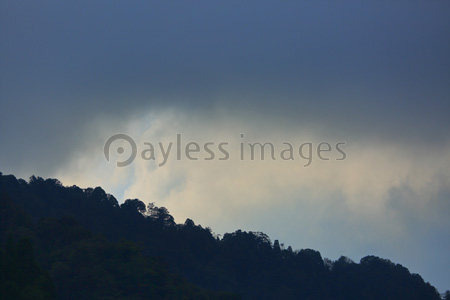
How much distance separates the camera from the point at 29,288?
69500 millimetres

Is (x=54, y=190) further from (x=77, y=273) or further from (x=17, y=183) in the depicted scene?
(x=77, y=273)

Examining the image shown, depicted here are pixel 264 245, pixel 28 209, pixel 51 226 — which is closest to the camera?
pixel 51 226

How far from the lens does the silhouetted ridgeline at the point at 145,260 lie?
3698 inches

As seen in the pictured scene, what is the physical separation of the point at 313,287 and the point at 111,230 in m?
48.3

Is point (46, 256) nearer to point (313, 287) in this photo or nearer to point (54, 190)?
point (54, 190)

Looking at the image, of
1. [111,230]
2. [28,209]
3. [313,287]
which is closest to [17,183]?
[28,209]

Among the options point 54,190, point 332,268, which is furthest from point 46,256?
point 332,268

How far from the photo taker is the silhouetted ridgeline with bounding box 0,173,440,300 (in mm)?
93938

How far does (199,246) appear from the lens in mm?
157625

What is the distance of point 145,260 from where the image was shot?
10744cm

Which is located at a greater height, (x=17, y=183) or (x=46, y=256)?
(x=17, y=183)

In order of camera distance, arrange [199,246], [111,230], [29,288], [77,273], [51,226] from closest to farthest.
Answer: [29,288], [77,273], [51,226], [111,230], [199,246]

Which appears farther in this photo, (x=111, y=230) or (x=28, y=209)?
(x=111, y=230)

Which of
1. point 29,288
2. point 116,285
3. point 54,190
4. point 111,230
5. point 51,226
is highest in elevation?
point 54,190
